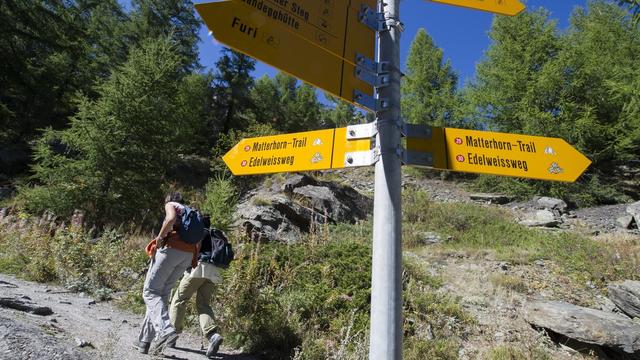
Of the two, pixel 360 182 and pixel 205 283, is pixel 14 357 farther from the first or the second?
pixel 360 182

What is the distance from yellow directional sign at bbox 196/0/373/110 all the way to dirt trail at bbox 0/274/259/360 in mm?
2818

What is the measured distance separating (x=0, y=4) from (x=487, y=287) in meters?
19.8

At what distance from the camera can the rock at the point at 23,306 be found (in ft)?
14.8

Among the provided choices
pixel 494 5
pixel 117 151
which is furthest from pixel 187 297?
pixel 117 151

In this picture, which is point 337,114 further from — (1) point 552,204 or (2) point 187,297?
(2) point 187,297

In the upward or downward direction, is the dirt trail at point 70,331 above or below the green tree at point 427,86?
below

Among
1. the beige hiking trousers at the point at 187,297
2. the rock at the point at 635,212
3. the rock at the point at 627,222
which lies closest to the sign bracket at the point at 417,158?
the beige hiking trousers at the point at 187,297

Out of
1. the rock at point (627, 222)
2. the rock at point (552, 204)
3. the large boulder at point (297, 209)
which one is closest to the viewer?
the large boulder at point (297, 209)

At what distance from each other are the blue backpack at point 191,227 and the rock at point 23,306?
1887 mm

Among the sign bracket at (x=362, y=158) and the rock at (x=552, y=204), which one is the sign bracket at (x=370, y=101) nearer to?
the sign bracket at (x=362, y=158)

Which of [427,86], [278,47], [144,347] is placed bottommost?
[144,347]

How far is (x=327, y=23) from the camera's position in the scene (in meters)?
2.11

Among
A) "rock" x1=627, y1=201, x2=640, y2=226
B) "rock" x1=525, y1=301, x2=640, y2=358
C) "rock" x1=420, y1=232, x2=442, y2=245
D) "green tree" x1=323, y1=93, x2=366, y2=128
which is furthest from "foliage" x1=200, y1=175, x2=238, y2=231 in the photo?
"green tree" x1=323, y1=93, x2=366, y2=128

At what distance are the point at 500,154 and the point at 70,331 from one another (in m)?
4.52
